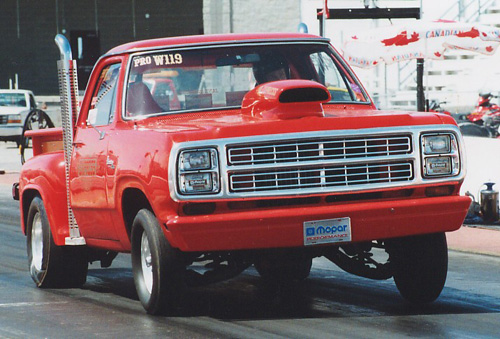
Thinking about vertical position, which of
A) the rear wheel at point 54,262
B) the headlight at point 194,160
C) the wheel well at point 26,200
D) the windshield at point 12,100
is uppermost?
the windshield at point 12,100

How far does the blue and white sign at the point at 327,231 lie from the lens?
24.3 feet

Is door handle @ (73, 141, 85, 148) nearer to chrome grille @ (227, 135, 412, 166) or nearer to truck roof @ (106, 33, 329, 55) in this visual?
truck roof @ (106, 33, 329, 55)

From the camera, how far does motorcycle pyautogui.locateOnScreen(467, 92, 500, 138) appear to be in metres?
26.6

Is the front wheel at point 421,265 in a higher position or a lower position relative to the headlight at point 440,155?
lower

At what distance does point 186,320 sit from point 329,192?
125 centimetres

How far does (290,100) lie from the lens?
7.84m

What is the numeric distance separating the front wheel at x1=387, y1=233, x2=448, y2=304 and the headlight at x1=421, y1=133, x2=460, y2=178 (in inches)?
21.6

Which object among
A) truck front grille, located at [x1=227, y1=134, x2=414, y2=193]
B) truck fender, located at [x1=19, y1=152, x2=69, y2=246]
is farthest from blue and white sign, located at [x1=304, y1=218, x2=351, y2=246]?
truck fender, located at [x1=19, y1=152, x2=69, y2=246]

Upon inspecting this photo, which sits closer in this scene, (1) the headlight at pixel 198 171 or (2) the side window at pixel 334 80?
(1) the headlight at pixel 198 171

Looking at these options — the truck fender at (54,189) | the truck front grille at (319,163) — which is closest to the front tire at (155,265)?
the truck front grille at (319,163)

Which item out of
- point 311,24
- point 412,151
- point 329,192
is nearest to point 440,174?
point 412,151

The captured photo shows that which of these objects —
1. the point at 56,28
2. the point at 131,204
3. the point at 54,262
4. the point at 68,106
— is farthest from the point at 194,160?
the point at 56,28

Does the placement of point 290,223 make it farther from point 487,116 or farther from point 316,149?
point 487,116

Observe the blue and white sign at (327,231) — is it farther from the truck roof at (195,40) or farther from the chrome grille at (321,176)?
the truck roof at (195,40)
